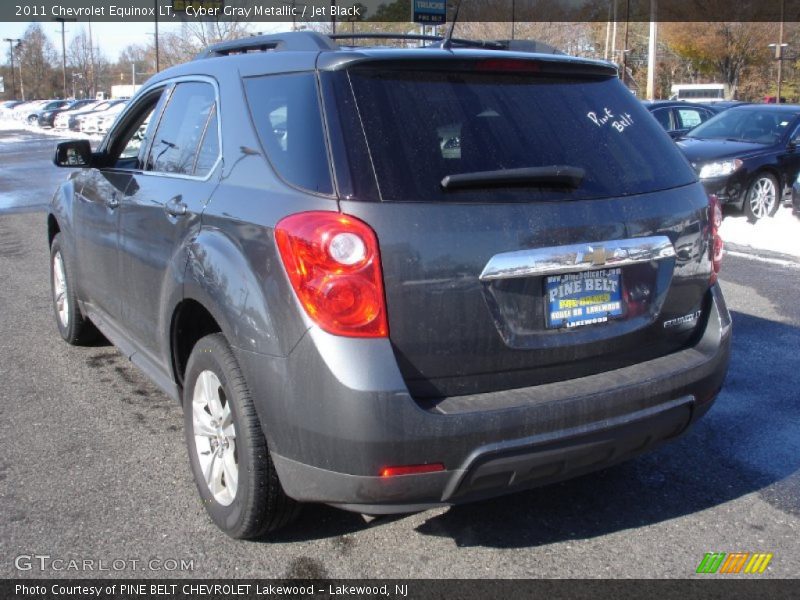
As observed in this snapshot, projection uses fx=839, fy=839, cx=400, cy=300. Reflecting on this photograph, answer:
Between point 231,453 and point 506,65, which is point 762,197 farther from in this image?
point 231,453

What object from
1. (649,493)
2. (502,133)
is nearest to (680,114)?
(649,493)

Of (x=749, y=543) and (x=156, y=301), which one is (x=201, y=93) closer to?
(x=156, y=301)

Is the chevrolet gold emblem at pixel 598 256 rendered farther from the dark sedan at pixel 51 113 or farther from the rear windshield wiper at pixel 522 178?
the dark sedan at pixel 51 113

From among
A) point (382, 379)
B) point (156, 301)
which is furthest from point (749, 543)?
point (156, 301)

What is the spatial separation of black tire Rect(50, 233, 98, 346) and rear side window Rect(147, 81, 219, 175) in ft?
5.63

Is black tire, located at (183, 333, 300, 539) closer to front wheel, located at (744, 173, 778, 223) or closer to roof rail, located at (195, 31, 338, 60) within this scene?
roof rail, located at (195, 31, 338, 60)

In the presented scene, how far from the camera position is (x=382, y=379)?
2.61m

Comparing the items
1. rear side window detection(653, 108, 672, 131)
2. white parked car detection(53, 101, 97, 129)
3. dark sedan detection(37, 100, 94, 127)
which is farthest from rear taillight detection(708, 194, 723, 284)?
dark sedan detection(37, 100, 94, 127)

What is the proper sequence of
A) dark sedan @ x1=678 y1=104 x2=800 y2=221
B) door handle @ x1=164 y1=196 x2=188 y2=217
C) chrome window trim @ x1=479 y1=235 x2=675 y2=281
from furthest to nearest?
dark sedan @ x1=678 y1=104 x2=800 y2=221
door handle @ x1=164 y1=196 x2=188 y2=217
chrome window trim @ x1=479 y1=235 x2=675 y2=281

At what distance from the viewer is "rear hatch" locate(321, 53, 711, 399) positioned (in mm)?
2699

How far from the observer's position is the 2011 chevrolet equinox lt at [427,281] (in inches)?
105

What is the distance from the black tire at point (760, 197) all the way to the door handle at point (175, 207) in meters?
10.2

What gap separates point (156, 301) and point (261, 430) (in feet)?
3.72

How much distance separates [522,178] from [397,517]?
4.92 feet
